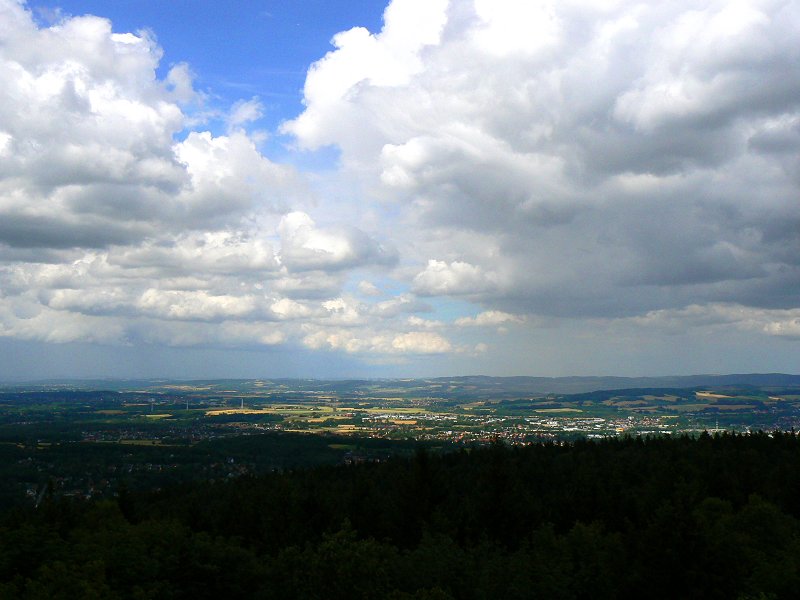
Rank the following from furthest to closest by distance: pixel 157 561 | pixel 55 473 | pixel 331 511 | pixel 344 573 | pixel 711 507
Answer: pixel 55 473 < pixel 331 511 < pixel 711 507 < pixel 157 561 < pixel 344 573

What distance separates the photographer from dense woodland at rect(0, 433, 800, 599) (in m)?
44.7

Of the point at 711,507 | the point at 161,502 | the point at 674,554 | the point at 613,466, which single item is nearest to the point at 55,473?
the point at 161,502

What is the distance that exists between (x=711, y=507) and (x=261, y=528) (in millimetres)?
55851

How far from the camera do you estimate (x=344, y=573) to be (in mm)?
37312

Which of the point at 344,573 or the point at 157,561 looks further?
the point at 157,561

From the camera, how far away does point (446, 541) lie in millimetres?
57875

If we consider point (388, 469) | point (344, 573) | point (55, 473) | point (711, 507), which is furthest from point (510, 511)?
point (55, 473)

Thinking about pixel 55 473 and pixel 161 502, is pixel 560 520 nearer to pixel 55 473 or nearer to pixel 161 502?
pixel 161 502

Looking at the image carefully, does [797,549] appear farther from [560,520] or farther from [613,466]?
[613,466]

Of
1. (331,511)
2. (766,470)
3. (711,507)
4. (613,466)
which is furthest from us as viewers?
(613,466)

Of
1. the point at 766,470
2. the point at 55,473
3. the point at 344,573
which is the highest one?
the point at 344,573

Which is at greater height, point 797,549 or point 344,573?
point 344,573

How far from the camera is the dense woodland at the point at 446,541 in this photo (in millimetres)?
44688

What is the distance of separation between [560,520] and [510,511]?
9.78 metres
